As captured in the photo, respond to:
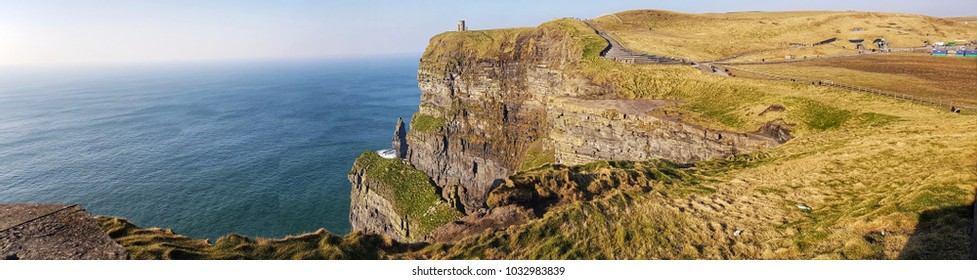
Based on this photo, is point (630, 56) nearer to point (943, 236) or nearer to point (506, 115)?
point (506, 115)

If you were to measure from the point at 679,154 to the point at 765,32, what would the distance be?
65852mm

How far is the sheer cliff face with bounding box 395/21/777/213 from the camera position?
53.7 m

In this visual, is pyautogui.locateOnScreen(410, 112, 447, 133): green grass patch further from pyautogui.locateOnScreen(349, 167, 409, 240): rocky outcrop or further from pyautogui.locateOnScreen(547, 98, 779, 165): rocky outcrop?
pyautogui.locateOnScreen(547, 98, 779, 165): rocky outcrop

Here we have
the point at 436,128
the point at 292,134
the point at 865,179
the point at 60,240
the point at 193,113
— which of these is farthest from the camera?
the point at 193,113

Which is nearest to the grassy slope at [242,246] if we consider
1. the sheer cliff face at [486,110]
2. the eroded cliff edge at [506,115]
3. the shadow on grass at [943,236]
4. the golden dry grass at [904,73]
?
the shadow on grass at [943,236]

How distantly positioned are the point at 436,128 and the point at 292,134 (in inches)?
2370

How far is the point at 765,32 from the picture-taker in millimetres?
81812

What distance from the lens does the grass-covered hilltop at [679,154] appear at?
13.7 m

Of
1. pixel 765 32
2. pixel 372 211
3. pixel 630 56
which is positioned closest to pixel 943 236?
pixel 630 56

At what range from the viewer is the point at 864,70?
47.6 metres

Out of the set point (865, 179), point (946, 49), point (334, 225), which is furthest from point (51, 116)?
point (946, 49)

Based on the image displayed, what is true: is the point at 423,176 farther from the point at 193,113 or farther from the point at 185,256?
the point at 193,113

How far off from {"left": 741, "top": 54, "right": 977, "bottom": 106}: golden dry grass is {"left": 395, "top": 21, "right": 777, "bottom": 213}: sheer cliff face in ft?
72.5

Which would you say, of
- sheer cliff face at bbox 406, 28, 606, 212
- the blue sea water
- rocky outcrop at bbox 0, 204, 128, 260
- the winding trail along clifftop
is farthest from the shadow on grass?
the blue sea water
